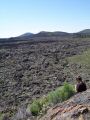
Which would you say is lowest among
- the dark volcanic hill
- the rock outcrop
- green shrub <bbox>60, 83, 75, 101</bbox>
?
the dark volcanic hill

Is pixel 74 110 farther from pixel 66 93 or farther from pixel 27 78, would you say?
pixel 27 78

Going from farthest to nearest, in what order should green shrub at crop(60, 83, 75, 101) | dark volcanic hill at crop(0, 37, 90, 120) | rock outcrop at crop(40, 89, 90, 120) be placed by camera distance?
dark volcanic hill at crop(0, 37, 90, 120)
green shrub at crop(60, 83, 75, 101)
rock outcrop at crop(40, 89, 90, 120)

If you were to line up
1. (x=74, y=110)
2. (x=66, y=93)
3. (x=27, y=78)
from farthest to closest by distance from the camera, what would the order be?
1. (x=27, y=78)
2. (x=66, y=93)
3. (x=74, y=110)

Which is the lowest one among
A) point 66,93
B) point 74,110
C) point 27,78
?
point 27,78

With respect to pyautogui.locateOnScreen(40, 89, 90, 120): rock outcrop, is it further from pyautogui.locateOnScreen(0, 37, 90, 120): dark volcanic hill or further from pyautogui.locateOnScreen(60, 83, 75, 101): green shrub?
pyautogui.locateOnScreen(0, 37, 90, 120): dark volcanic hill

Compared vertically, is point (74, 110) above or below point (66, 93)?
above

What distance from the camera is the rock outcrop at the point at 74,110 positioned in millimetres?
10227

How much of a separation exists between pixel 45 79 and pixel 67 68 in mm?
6765

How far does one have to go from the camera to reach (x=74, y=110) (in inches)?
417

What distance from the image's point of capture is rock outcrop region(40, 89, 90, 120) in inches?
403

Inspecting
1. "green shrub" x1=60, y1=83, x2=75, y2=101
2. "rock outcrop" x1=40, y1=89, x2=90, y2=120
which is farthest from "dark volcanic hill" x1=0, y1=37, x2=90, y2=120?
"rock outcrop" x1=40, y1=89, x2=90, y2=120

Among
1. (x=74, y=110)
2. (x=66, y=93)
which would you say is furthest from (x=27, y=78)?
(x=74, y=110)

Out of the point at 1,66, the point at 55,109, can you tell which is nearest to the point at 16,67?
the point at 1,66

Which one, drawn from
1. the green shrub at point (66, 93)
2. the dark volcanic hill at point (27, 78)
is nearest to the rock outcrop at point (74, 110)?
the green shrub at point (66, 93)
